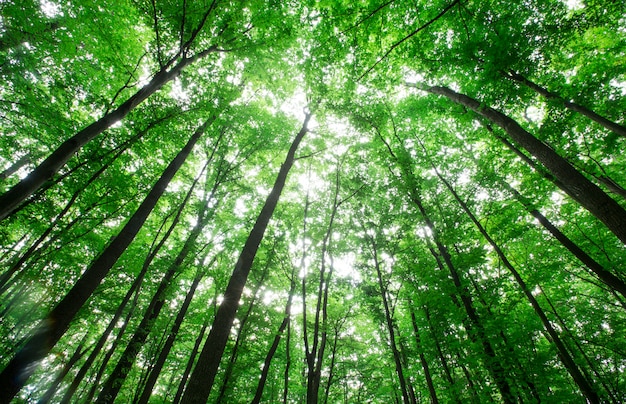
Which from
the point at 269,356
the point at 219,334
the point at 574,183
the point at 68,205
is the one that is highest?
the point at 68,205

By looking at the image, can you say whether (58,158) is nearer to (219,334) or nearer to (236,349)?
(219,334)

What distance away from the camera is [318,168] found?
1094 centimetres

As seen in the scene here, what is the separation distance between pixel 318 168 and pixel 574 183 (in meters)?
7.93

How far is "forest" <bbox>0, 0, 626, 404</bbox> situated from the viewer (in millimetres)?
5387

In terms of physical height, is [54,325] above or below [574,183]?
below

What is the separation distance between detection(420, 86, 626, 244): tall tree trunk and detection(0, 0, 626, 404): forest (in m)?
0.04

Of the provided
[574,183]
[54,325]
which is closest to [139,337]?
[54,325]

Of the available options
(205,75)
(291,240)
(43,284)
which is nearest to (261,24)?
(205,75)

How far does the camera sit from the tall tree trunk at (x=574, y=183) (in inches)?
165

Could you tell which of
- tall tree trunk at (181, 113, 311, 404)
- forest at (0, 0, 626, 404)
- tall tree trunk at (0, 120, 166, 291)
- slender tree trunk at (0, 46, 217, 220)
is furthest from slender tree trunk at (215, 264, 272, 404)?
slender tree trunk at (0, 46, 217, 220)

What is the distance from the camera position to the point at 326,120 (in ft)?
31.3

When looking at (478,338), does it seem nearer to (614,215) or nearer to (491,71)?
(614,215)

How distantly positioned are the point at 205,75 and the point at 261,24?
2.55m

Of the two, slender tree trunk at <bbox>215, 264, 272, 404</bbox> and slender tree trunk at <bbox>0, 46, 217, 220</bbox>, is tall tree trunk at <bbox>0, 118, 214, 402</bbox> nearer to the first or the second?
slender tree trunk at <bbox>0, 46, 217, 220</bbox>
